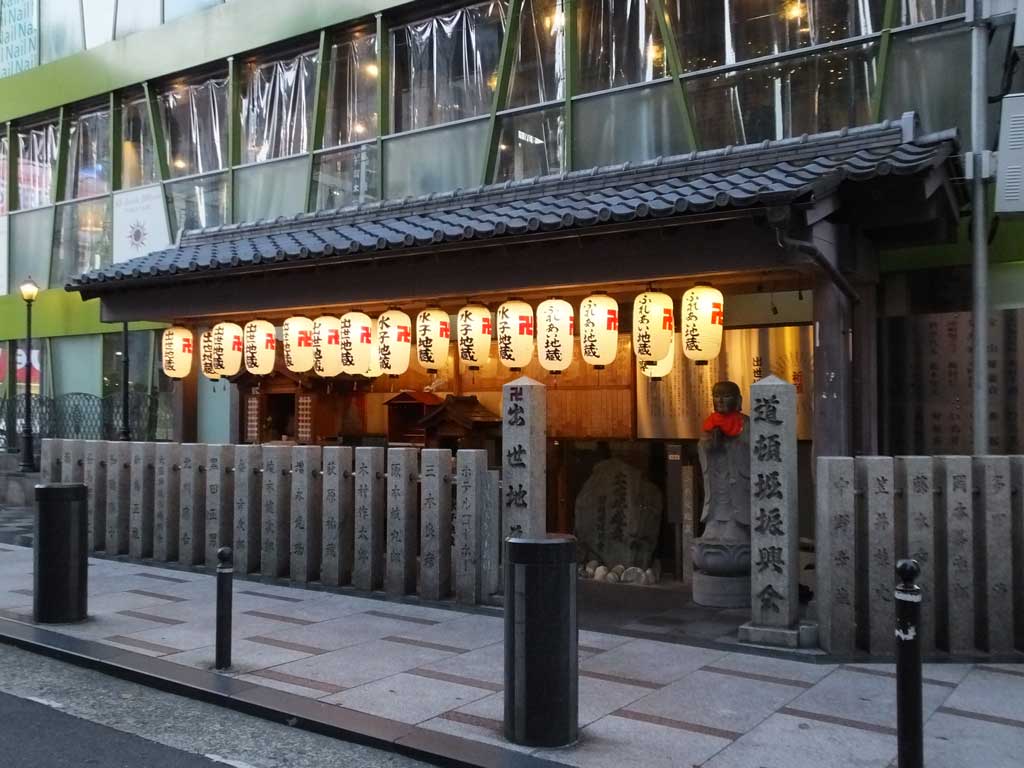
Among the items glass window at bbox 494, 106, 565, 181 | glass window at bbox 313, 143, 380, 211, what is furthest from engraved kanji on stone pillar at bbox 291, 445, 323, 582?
glass window at bbox 313, 143, 380, 211

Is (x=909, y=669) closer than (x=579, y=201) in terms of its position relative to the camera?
Yes

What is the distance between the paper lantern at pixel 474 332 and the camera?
470 inches

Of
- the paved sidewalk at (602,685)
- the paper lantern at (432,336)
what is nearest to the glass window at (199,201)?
the paper lantern at (432,336)

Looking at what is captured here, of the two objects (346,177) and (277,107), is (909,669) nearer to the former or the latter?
(346,177)

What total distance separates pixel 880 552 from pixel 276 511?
22.6 feet

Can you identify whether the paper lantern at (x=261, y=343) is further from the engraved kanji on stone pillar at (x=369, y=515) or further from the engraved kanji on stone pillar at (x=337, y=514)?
the engraved kanji on stone pillar at (x=369, y=515)

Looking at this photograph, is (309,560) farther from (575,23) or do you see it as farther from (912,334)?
(575,23)

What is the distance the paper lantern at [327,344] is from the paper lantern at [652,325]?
4.72 m

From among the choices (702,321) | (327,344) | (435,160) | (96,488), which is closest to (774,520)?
(702,321)

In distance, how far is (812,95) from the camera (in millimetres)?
11617

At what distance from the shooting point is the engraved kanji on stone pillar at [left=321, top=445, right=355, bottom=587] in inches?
420

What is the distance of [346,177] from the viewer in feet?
52.5

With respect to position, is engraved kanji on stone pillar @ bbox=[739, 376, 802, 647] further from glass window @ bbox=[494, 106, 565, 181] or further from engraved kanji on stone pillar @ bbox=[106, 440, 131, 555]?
engraved kanji on stone pillar @ bbox=[106, 440, 131, 555]

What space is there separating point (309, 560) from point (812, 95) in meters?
8.50
